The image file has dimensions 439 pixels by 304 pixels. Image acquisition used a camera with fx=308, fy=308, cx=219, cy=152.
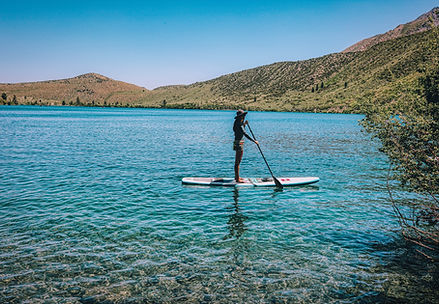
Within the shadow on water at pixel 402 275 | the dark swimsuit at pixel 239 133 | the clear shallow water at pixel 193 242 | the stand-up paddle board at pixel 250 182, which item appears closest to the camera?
the shadow on water at pixel 402 275

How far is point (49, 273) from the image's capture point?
8.67 metres

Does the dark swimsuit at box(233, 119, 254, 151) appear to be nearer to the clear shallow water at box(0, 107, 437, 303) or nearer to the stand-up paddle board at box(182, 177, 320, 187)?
the stand-up paddle board at box(182, 177, 320, 187)

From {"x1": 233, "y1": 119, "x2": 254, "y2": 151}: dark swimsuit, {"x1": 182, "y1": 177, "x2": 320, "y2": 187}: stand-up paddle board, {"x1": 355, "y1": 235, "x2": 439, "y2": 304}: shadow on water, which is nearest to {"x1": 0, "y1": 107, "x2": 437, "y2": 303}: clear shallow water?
{"x1": 355, "y1": 235, "x2": 439, "y2": 304}: shadow on water

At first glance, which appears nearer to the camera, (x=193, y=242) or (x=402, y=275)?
(x=402, y=275)

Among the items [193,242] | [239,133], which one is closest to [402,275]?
[193,242]

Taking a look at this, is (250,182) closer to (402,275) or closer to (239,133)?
(239,133)

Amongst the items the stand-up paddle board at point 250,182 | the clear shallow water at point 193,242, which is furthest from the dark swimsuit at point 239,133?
the clear shallow water at point 193,242

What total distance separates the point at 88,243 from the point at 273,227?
7112mm

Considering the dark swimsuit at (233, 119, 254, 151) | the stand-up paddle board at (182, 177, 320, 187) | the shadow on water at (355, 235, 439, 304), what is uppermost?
the dark swimsuit at (233, 119, 254, 151)

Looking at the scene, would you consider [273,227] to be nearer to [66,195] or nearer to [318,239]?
[318,239]

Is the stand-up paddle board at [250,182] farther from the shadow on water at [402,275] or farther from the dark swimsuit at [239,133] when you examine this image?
the shadow on water at [402,275]

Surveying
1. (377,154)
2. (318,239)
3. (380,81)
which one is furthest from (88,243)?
(380,81)

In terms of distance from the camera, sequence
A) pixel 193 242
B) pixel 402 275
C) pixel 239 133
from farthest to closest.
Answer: pixel 239 133 < pixel 193 242 < pixel 402 275

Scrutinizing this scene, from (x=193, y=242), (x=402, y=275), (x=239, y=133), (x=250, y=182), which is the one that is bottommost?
(x=402, y=275)
